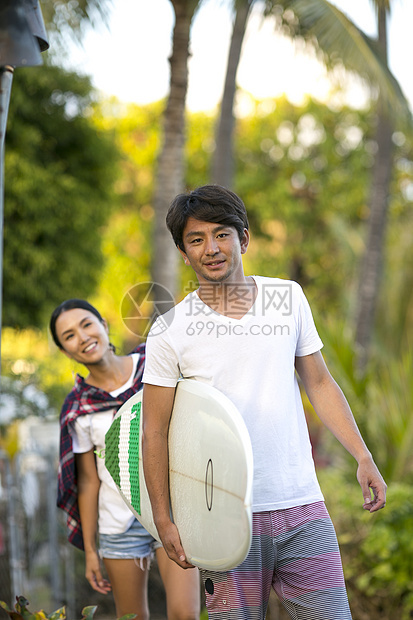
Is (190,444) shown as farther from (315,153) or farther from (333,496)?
(315,153)

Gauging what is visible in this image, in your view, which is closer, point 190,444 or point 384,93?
point 190,444

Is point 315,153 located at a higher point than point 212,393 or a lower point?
higher

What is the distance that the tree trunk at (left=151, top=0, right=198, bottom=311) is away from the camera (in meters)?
Answer: 6.48

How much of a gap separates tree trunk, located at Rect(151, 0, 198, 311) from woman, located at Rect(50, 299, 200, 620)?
3732mm

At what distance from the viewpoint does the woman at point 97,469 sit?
8.64 feet

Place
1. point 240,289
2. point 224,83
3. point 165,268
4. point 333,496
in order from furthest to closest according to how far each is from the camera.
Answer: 1. point 224,83
2. point 165,268
3. point 333,496
4. point 240,289

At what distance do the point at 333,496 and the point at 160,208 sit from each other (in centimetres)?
349

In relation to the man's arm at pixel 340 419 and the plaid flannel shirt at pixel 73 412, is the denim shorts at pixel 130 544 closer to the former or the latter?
the plaid flannel shirt at pixel 73 412

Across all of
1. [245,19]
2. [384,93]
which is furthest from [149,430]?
[245,19]

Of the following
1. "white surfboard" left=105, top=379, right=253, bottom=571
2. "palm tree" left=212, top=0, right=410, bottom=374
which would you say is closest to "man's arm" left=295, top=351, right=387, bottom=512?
"white surfboard" left=105, top=379, right=253, bottom=571

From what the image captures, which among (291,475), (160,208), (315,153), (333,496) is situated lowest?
(333,496)

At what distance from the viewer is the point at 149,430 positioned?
195cm

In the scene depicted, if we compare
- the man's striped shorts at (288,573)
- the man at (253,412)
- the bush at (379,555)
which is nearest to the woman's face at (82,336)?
the man at (253,412)

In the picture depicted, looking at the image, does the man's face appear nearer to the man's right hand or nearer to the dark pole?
the man's right hand
